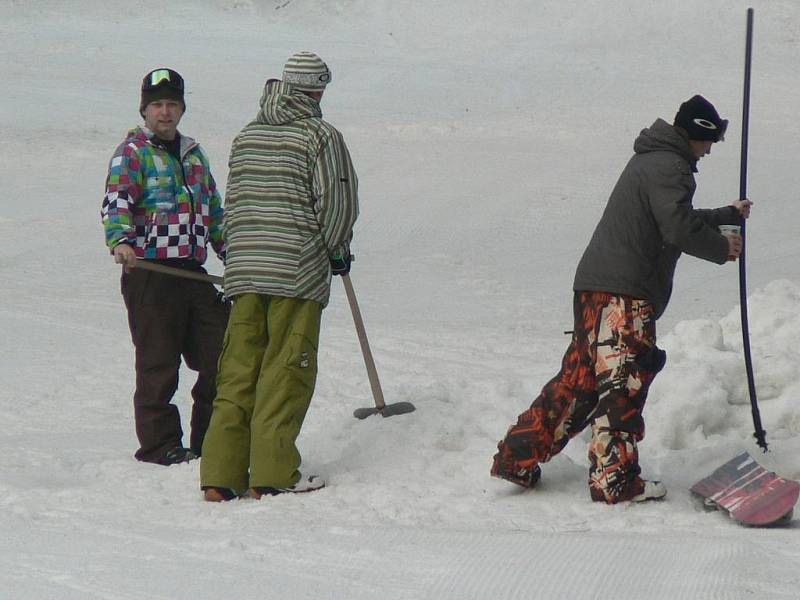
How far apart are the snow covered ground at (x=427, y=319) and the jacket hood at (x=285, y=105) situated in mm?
1395

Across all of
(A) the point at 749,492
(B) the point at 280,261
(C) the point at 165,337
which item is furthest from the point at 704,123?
(C) the point at 165,337

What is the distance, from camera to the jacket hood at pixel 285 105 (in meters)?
5.04

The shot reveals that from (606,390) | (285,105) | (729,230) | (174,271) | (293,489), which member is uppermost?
(285,105)

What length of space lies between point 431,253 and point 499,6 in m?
14.6

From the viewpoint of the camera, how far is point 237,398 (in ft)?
16.9

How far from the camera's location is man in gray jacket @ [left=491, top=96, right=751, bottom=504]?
4777mm

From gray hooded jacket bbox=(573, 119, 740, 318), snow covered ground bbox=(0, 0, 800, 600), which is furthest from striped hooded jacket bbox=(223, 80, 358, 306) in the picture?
gray hooded jacket bbox=(573, 119, 740, 318)

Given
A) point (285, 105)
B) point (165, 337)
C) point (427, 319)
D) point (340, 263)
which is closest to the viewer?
point (285, 105)

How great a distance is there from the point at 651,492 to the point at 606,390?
430 millimetres

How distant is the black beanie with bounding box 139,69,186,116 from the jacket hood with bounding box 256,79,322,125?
659mm

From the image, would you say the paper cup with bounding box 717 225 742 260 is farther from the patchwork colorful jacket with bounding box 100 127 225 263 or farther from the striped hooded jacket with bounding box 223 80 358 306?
the patchwork colorful jacket with bounding box 100 127 225 263

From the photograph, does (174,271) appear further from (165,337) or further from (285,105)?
(285,105)

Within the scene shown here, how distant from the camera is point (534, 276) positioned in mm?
10594

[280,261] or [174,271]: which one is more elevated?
[280,261]
